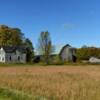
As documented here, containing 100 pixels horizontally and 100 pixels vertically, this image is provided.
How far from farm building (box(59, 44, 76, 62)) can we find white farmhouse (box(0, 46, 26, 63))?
16362 mm

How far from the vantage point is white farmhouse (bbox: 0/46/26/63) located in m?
104

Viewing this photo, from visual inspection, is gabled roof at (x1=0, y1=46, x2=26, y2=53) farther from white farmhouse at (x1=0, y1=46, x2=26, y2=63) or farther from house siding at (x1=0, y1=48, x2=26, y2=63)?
house siding at (x1=0, y1=48, x2=26, y2=63)

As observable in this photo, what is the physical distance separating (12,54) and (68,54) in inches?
838

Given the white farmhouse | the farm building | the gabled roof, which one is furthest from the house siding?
the farm building

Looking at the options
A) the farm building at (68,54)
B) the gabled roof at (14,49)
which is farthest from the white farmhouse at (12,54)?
the farm building at (68,54)

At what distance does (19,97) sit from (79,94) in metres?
3.20

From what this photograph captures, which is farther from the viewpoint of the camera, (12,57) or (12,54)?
(12,57)

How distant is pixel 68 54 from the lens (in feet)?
383

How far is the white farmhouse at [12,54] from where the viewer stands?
342ft

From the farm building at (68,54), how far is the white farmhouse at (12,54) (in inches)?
644

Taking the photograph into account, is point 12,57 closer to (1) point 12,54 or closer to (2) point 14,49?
(1) point 12,54

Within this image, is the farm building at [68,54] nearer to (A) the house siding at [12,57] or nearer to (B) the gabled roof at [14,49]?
(B) the gabled roof at [14,49]

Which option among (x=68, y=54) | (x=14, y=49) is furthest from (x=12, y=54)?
(x=68, y=54)

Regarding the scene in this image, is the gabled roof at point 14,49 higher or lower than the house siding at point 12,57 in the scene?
higher
